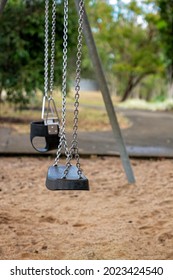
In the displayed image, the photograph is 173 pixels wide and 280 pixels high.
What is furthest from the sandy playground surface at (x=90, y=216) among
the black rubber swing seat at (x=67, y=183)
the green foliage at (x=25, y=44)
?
the green foliage at (x=25, y=44)

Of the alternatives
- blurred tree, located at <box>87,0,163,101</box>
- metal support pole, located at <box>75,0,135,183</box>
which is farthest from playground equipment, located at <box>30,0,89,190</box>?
blurred tree, located at <box>87,0,163,101</box>

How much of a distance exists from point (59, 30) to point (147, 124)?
8.13 feet

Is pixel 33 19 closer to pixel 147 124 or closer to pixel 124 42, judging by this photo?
pixel 147 124

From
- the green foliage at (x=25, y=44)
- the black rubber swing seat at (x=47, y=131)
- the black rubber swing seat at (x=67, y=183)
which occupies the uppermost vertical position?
the green foliage at (x=25, y=44)

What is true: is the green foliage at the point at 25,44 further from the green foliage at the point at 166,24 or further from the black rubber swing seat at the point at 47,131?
the green foliage at the point at 166,24

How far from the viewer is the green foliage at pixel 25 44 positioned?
7512 millimetres

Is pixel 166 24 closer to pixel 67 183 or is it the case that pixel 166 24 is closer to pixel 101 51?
pixel 101 51

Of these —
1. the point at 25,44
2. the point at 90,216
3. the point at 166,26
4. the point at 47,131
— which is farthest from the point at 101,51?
the point at 47,131

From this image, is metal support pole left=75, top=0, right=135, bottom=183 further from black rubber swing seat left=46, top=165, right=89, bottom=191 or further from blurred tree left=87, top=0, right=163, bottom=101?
blurred tree left=87, top=0, right=163, bottom=101

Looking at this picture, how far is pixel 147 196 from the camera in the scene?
12.1 feet

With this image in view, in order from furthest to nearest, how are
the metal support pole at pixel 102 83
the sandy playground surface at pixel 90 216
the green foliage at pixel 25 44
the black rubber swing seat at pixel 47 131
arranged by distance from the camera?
1. the green foliage at pixel 25 44
2. the metal support pole at pixel 102 83
3. the black rubber swing seat at pixel 47 131
4. the sandy playground surface at pixel 90 216

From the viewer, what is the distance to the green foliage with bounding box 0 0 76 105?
7.51m

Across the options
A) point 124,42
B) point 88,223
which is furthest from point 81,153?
point 124,42

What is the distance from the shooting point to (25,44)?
25.0 ft
